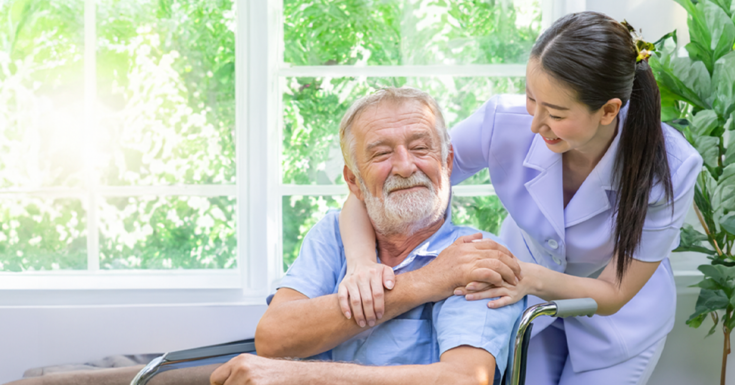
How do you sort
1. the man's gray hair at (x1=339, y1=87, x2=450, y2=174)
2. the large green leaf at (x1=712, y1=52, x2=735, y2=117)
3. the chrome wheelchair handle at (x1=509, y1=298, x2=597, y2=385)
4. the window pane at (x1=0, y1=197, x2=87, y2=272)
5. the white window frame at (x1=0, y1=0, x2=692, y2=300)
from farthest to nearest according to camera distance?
1. the window pane at (x1=0, y1=197, x2=87, y2=272)
2. the white window frame at (x1=0, y1=0, x2=692, y2=300)
3. the large green leaf at (x1=712, y1=52, x2=735, y2=117)
4. the man's gray hair at (x1=339, y1=87, x2=450, y2=174)
5. the chrome wheelchair handle at (x1=509, y1=298, x2=597, y2=385)

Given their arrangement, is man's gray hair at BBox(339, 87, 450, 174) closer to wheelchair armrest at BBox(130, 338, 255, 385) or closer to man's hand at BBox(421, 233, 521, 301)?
man's hand at BBox(421, 233, 521, 301)

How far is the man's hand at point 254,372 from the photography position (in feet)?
3.55

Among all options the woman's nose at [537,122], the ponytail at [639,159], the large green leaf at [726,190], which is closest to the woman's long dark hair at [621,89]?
the ponytail at [639,159]

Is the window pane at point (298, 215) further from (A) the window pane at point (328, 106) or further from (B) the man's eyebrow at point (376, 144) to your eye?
(B) the man's eyebrow at point (376, 144)

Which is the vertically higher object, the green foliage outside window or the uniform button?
the green foliage outside window

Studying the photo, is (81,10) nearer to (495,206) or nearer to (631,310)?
(495,206)

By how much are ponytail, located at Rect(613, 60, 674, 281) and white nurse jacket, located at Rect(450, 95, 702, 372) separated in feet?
0.11

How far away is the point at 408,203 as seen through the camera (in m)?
1.32

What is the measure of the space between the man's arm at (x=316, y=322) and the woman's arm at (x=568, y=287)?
0.38 feet

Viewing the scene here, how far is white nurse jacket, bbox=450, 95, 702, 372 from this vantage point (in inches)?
51.1

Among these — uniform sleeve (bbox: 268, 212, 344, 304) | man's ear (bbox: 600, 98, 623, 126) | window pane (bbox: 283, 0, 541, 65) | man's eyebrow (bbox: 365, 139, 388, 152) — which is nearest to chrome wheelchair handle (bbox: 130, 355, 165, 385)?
uniform sleeve (bbox: 268, 212, 344, 304)

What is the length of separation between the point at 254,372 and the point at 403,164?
24.9 inches

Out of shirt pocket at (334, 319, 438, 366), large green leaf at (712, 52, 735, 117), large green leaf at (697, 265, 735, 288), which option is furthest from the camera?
large green leaf at (697, 265, 735, 288)

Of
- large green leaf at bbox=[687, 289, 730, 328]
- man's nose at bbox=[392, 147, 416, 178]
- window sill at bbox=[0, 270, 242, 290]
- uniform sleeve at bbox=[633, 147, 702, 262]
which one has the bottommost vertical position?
window sill at bbox=[0, 270, 242, 290]
